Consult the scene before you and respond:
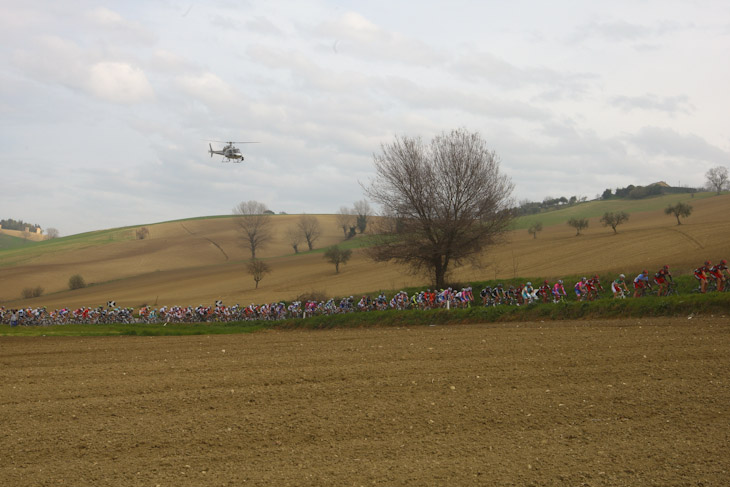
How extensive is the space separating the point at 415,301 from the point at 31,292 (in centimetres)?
6557

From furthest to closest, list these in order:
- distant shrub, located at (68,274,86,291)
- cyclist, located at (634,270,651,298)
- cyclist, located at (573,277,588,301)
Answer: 1. distant shrub, located at (68,274,86,291)
2. cyclist, located at (573,277,588,301)
3. cyclist, located at (634,270,651,298)

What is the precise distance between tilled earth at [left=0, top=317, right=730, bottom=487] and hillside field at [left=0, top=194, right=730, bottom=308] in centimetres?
2157

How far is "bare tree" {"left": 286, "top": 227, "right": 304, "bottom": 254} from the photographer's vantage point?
104988mm

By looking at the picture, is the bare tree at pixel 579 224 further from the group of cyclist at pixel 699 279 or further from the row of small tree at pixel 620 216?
the group of cyclist at pixel 699 279

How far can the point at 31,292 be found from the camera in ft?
254

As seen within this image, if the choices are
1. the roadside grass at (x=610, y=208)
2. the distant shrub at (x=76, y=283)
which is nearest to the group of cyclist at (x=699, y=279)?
the roadside grass at (x=610, y=208)

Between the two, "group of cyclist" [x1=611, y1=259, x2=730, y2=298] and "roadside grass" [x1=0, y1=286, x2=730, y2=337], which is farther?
"group of cyclist" [x1=611, y1=259, x2=730, y2=298]

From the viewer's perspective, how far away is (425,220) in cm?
3269

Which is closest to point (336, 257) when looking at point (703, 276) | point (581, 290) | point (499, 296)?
point (499, 296)

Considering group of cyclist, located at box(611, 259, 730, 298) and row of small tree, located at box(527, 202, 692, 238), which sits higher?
row of small tree, located at box(527, 202, 692, 238)

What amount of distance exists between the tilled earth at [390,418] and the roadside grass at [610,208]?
7909 cm

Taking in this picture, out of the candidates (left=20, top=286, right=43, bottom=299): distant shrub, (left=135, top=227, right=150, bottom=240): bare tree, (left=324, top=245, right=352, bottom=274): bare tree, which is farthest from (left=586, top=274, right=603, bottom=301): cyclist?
(left=135, top=227, right=150, bottom=240): bare tree

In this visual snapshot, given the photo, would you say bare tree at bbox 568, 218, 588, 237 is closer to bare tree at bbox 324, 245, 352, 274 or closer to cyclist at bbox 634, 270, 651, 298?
bare tree at bbox 324, 245, 352, 274

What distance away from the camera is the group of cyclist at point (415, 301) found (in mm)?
21812
